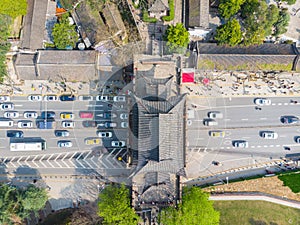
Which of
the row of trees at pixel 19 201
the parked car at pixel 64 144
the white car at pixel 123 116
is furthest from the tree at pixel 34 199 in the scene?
the white car at pixel 123 116

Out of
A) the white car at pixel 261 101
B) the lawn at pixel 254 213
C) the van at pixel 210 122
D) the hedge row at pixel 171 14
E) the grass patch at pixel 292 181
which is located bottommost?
the lawn at pixel 254 213

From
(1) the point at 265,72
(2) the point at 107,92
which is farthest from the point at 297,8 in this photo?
(2) the point at 107,92

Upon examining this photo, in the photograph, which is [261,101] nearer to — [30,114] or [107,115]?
[107,115]

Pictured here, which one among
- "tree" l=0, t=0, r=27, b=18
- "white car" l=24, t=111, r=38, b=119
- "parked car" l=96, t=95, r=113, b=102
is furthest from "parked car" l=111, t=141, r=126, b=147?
"tree" l=0, t=0, r=27, b=18

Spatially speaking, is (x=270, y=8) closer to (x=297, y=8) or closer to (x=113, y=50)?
(x=297, y=8)

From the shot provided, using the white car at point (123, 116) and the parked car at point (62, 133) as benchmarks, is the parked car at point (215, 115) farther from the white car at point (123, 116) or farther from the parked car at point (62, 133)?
the parked car at point (62, 133)

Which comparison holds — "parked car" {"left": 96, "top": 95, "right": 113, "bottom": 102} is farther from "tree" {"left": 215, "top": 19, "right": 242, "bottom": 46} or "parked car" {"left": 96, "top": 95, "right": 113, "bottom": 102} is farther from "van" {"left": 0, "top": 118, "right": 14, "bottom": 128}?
"tree" {"left": 215, "top": 19, "right": 242, "bottom": 46}
